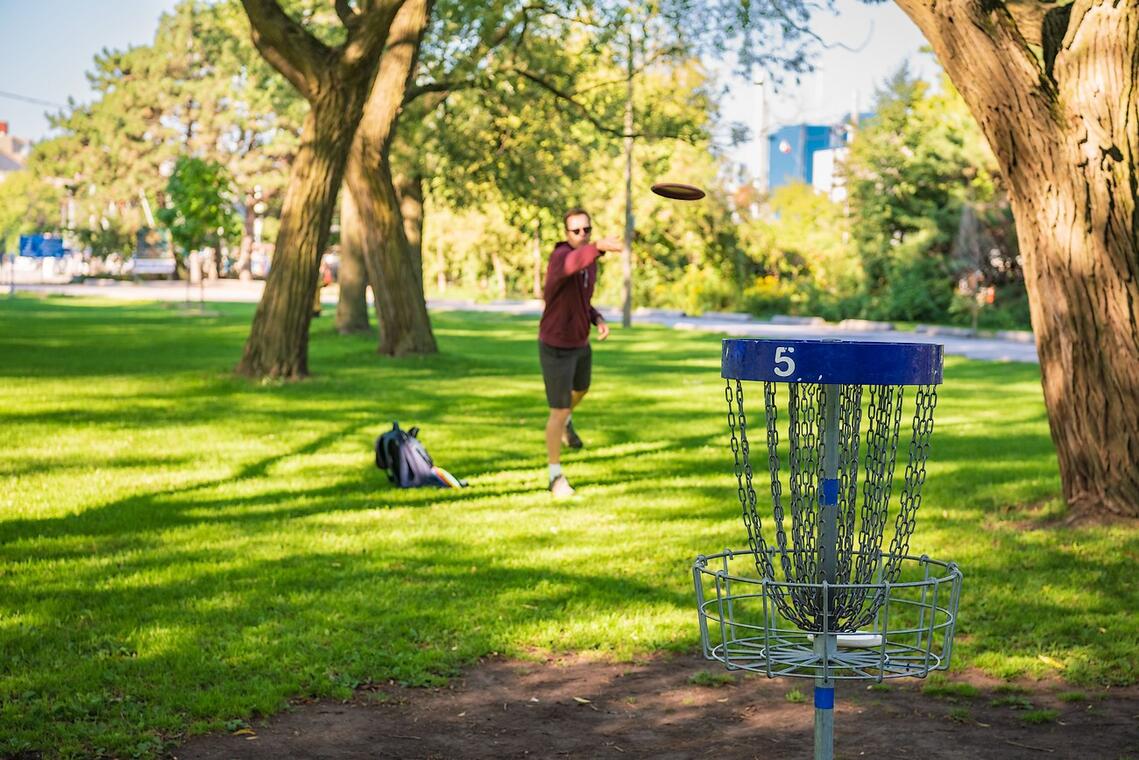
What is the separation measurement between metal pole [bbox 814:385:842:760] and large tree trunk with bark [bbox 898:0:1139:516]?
5.47 m

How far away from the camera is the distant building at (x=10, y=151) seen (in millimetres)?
168087

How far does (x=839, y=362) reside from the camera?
378 cm

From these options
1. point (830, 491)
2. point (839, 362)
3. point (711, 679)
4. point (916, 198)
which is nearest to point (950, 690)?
point (711, 679)

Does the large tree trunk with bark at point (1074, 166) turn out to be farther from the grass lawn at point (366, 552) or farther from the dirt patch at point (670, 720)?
the dirt patch at point (670, 720)

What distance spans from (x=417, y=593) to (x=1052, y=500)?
506 centimetres

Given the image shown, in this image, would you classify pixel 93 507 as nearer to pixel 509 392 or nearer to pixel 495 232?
pixel 509 392

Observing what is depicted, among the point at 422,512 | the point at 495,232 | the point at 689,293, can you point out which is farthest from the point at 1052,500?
the point at 495,232

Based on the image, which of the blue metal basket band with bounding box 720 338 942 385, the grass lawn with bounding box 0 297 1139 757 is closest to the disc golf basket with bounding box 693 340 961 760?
the blue metal basket band with bounding box 720 338 942 385

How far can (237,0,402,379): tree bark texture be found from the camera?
60.0 feet

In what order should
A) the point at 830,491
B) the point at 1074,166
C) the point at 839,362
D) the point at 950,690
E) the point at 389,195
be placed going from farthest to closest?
the point at 389,195 → the point at 1074,166 → the point at 950,690 → the point at 830,491 → the point at 839,362

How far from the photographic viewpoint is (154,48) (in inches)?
3255

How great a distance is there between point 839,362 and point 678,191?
4.69ft

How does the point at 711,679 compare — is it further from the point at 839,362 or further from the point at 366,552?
the point at 366,552

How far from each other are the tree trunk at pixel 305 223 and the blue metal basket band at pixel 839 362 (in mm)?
15104
